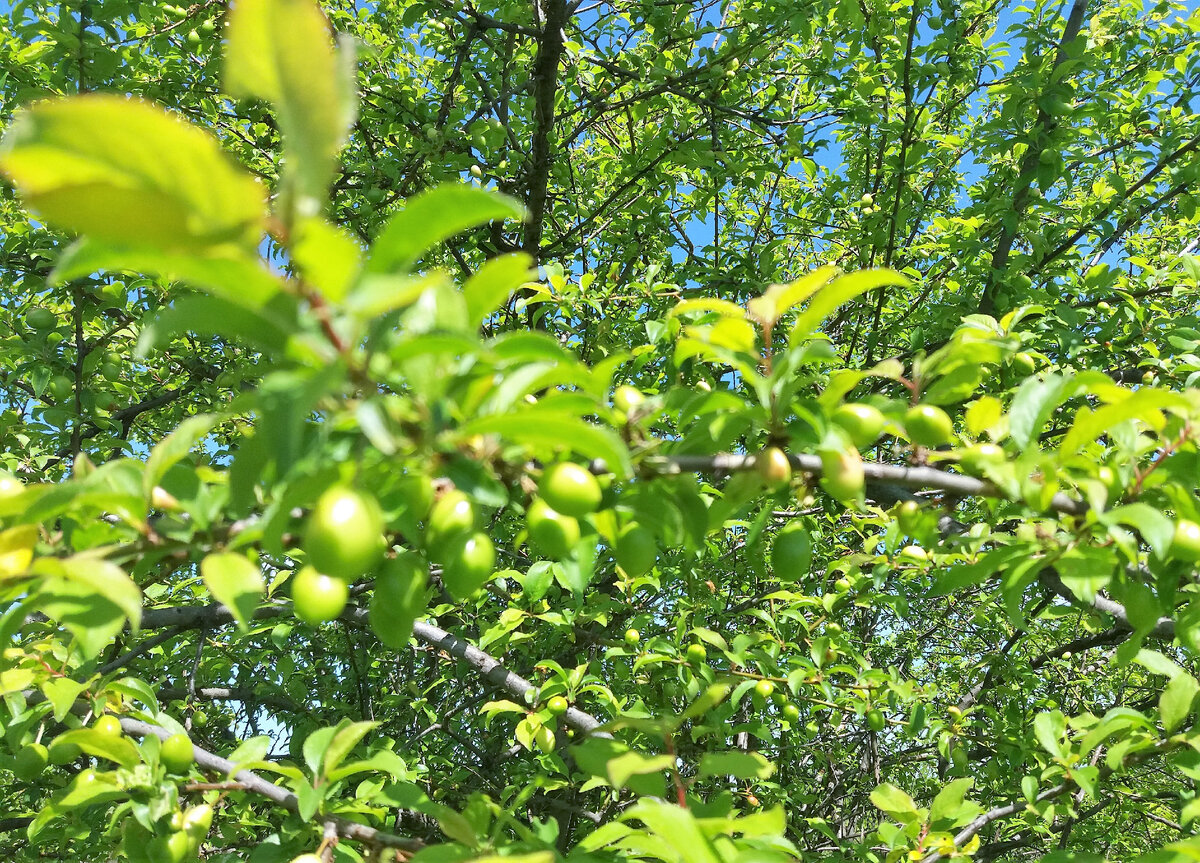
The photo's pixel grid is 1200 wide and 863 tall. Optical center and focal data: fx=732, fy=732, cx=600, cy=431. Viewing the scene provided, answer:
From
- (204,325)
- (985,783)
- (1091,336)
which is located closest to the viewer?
(204,325)

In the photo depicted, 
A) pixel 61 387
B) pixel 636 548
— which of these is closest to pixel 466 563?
pixel 636 548

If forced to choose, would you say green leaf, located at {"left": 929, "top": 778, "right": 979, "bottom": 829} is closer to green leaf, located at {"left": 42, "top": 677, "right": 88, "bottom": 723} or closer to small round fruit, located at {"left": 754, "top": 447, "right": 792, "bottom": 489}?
small round fruit, located at {"left": 754, "top": 447, "right": 792, "bottom": 489}

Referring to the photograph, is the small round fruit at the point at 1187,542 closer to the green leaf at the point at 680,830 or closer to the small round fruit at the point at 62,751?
the green leaf at the point at 680,830

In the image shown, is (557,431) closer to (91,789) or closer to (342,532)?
(342,532)

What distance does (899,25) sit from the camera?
4.12 m

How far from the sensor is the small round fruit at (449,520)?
99cm

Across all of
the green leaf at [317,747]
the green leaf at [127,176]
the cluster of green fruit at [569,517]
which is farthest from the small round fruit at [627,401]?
the green leaf at [317,747]

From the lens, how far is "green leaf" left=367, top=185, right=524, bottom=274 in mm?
729

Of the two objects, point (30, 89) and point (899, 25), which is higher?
point (899, 25)

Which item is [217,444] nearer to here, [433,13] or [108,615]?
[433,13]

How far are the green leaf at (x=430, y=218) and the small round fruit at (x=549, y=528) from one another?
1.53 ft

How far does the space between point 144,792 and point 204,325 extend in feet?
3.99

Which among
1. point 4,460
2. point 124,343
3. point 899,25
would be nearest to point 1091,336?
point 899,25

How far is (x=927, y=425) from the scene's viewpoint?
4.13 feet
